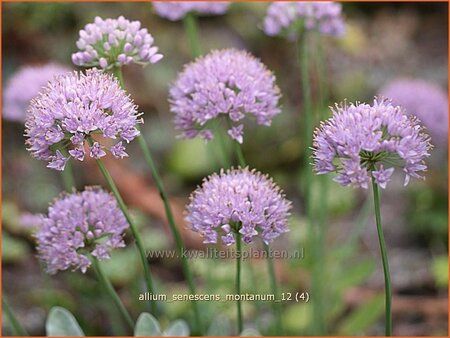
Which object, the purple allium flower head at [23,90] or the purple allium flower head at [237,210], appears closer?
the purple allium flower head at [237,210]

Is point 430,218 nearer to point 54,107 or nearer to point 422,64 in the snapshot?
point 422,64

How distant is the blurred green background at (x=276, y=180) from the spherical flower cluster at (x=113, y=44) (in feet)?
2.08

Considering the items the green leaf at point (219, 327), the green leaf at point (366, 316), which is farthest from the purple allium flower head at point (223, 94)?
the green leaf at point (366, 316)

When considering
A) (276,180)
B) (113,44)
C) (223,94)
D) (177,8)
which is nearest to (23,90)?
(177,8)

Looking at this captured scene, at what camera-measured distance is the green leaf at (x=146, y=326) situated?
147 centimetres

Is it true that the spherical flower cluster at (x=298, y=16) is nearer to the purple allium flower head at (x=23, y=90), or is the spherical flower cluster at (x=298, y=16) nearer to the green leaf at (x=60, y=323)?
the purple allium flower head at (x=23, y=90)

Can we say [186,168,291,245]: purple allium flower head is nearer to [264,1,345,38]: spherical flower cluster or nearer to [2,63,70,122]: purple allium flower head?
[264,1,345,38]: spherical flower cluster

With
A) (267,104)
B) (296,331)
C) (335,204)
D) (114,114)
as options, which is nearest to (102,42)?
(114,114)

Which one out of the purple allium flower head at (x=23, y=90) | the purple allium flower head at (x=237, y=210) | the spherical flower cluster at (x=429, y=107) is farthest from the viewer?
the spherical flower cluster at (x=429, y=107)

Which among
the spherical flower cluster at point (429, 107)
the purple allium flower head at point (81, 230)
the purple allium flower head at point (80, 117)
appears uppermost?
the spherical flower cluster at point (429, 107)

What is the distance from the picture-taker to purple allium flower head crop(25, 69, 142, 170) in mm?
1219

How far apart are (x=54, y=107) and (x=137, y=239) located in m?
0.29

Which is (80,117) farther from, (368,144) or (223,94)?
(368,144)

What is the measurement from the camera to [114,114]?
4.06 ft
